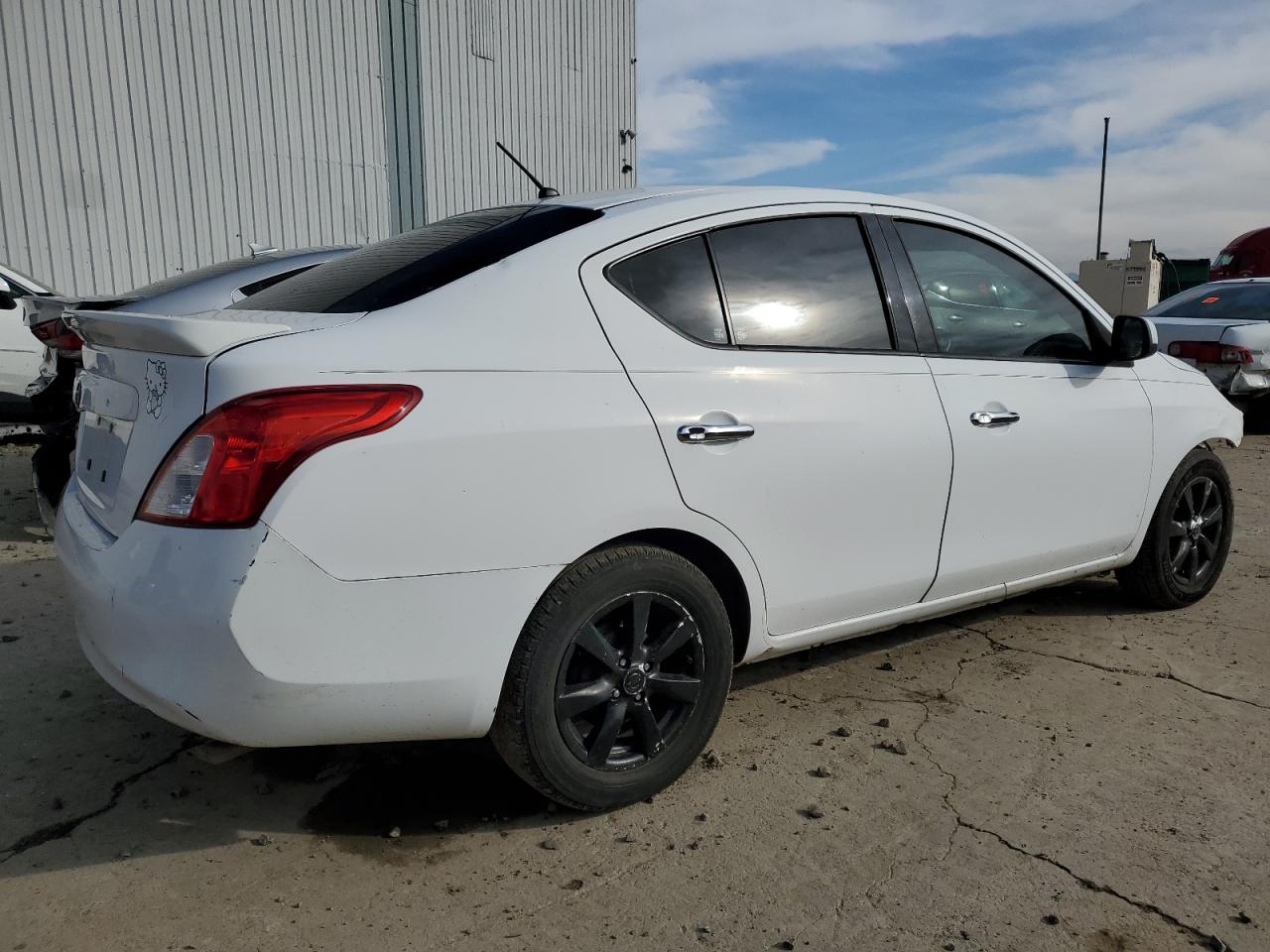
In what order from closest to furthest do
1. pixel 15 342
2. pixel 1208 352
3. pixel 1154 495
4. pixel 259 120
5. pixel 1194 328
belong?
1. pixel 1154 495
2. pixel 15 342
3. pixel 1208 352
4. pixel 1194 328
5. pixel 259 120

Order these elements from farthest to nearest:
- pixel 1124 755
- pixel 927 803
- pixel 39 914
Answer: pixel 1124 755 → pixel 927 803 → pixel 39 914

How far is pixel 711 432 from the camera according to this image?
2598mm

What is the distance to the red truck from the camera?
17.2 m

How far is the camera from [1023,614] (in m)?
4.32

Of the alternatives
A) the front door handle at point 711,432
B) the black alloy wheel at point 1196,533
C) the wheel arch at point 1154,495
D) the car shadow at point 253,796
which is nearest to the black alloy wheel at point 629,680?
the car shadow at point 253,796

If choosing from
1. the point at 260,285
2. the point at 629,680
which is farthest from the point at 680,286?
the point at 260,285

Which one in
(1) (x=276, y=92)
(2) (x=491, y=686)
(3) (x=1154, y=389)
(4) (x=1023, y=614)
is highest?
(1) (x=276, y=92)

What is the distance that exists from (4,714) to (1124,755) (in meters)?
3.41

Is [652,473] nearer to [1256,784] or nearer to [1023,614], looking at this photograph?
[1256,784]

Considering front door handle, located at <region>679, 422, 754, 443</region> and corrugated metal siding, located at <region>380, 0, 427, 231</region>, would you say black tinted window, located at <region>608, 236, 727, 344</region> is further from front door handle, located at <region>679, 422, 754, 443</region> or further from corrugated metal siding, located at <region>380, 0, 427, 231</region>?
corrugated metal siding, located at <region>380, 0, 427, 231</region>

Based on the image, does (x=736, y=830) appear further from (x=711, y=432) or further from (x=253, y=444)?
(x=253, y=444)

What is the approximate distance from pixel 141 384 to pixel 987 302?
2638mm

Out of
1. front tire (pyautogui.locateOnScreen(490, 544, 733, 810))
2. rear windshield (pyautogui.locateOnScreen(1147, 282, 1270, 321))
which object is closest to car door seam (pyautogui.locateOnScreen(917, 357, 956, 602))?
front tire (pyautogui.locateOnScreen(490, 544, 733, 810))

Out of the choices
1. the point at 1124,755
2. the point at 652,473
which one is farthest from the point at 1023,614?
the point at 652,473
